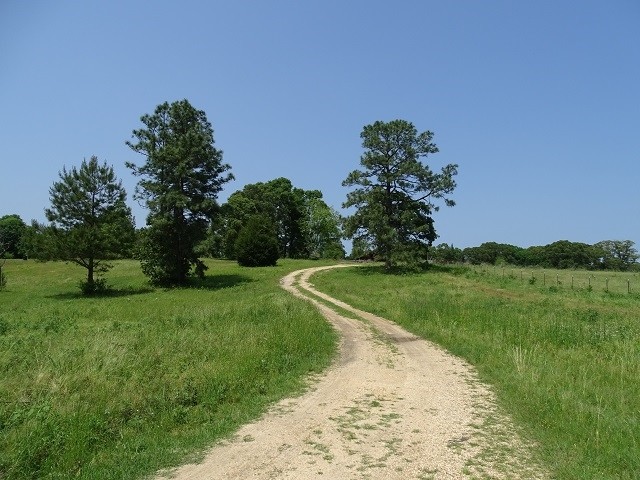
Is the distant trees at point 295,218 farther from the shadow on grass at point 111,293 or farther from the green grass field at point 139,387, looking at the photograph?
the green grass field at point 139,387

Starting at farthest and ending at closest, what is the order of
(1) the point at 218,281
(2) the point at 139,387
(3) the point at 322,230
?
(3) the point at 322,230 → (1) the point at 218,281 → (2) the point at 139,387

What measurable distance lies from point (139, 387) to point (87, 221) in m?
39.1

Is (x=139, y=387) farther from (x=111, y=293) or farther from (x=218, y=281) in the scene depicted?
(x=218, y=281)

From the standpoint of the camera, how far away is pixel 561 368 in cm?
1190

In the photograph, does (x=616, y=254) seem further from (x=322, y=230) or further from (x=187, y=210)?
(x=187, y=210)

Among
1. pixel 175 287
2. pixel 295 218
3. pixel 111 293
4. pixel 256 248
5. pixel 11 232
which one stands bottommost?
pixel 111 293

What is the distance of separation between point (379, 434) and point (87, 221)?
141ft

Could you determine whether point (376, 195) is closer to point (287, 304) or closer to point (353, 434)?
point (287, 304)

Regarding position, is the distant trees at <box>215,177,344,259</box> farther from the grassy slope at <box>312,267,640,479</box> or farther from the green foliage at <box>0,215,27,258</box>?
the grassy slope at <box>312,267,640,479</box>

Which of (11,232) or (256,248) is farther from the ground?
(11,232)

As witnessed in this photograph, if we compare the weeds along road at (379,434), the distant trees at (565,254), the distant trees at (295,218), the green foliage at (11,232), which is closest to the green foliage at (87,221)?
the weeds along road at (379,434)

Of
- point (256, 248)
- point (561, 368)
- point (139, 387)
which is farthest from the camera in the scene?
point (256, 248)

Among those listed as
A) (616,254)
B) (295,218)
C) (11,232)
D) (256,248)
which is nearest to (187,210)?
(256,248)

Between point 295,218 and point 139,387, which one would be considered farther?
point 295,218
